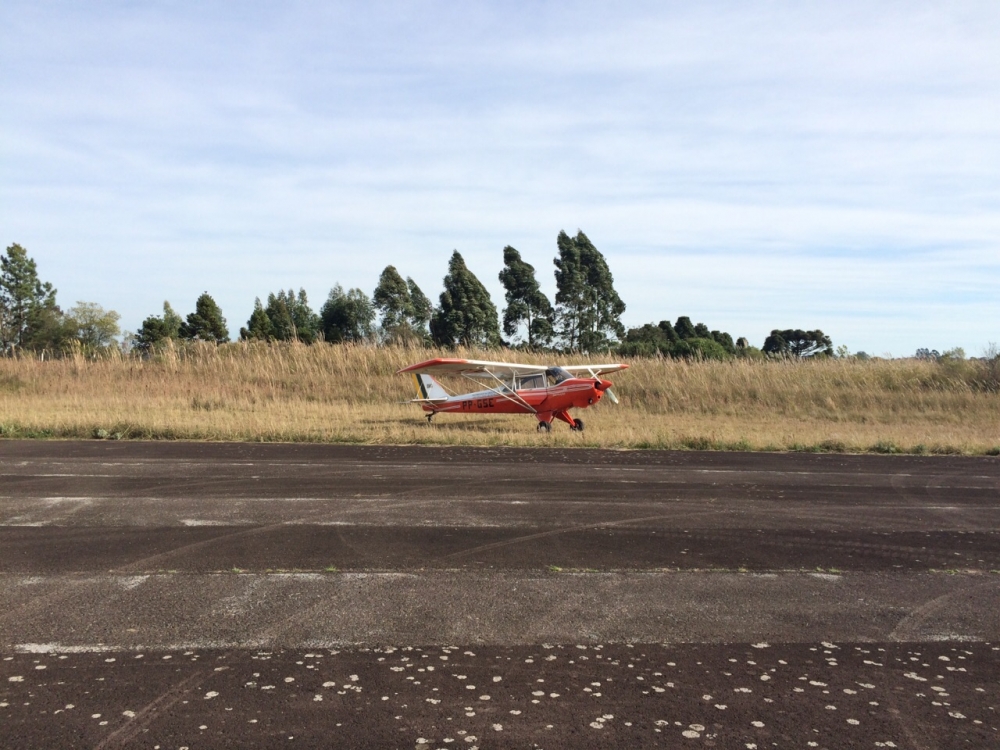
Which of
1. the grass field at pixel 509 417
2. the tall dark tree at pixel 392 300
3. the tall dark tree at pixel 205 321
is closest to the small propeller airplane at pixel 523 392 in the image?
the grass field at pixel 509 417

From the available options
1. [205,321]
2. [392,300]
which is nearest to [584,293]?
[392,300]

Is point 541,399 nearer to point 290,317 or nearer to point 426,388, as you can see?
point 426,388

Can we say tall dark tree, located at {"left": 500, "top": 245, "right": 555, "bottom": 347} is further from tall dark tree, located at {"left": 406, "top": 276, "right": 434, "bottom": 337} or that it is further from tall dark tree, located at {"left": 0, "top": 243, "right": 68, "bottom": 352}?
tall dark tree, located at {"left": 0, "top": 243, "right": 68, "bottom": 352}

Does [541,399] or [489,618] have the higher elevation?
[541,399]

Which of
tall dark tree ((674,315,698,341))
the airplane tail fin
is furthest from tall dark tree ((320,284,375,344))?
the airplane tail fin

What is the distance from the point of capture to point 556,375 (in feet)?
70.3

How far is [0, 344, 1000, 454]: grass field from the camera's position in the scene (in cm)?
2027

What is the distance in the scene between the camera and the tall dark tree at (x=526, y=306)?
146 ft

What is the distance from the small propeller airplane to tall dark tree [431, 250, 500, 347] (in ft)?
74.9

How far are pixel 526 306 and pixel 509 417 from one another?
66.1 feet

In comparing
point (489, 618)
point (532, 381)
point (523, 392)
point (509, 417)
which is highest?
point (532, 381)

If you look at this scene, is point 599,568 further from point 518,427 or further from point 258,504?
point 518,427

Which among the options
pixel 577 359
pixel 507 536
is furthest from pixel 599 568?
pixel 577 359

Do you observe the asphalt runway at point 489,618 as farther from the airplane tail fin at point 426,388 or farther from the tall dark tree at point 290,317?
the tall dark tree at point 290,317
